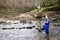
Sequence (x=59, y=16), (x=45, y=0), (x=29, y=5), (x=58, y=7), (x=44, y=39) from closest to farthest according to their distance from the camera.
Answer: (x=44, y=39), (x=59, y=16), (x=58, y=7), (x=45, y=0), (x=29, y=5)

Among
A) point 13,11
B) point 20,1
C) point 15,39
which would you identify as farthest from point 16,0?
point 15,39

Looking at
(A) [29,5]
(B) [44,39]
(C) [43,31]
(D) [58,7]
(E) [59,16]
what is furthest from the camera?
(A) [29,5]

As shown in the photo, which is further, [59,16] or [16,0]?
[16,0]

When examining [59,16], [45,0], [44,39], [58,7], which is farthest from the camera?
[45,0]

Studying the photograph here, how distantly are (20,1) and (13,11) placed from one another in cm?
332

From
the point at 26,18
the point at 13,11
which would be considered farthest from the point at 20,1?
the point at 26,18

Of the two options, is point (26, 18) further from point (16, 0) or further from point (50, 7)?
point (16, 0)

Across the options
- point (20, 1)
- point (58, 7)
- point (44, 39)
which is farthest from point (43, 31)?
point (20, 1)

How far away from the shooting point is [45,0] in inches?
1475

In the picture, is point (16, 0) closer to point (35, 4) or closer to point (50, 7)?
point (35, 4)

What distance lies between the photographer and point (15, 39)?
16969mm

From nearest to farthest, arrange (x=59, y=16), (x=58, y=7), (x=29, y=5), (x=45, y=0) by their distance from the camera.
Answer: (x=59, y=16)
(x=58, y=7)
(x=45, y=0)
(x=29, y=5)

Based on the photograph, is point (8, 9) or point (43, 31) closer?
point (43, 31)

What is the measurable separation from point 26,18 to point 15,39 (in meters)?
13.3
